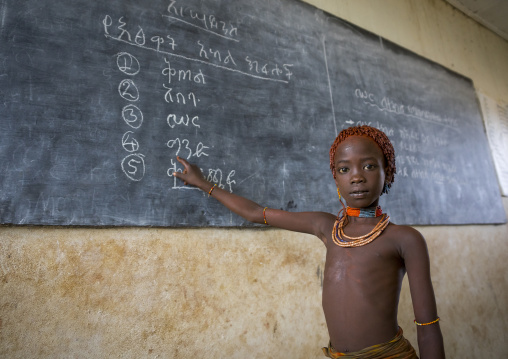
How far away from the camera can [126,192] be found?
1.50 meters

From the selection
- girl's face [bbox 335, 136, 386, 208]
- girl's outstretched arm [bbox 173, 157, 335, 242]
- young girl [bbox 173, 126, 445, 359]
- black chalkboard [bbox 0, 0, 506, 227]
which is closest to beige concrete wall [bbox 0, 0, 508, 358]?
black chalkboard [bbox 0, 0, 506, 227]

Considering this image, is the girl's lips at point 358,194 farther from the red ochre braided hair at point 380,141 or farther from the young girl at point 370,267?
the red ochre braided hair at point 380,141

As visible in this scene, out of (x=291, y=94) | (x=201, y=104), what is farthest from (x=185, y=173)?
(x=291, y=94)

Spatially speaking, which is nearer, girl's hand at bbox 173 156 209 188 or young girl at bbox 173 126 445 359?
young girl at bbox 173 126 445 359

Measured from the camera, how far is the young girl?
121 centimetres

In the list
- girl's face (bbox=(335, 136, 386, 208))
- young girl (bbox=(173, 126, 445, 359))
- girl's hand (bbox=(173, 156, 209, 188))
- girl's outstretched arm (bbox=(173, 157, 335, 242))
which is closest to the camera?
young girl (bbox=(173, 126, 445, 359))

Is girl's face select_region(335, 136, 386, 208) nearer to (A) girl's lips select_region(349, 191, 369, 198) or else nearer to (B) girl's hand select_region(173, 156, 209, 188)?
(A) girl's lips select_region(349, 191, 369, 198)

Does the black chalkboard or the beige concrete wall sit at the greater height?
the black chalkboard

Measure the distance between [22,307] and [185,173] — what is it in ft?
2.69

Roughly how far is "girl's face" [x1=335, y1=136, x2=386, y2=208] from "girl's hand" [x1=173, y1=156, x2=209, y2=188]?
0.64 m

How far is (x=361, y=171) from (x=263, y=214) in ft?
1.58

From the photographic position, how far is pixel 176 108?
5.62ft

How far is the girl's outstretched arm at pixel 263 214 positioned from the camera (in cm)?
151

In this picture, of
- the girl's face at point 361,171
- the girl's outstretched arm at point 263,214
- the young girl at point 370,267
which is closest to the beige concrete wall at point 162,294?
the girl's outstretched arm at point 263,214
